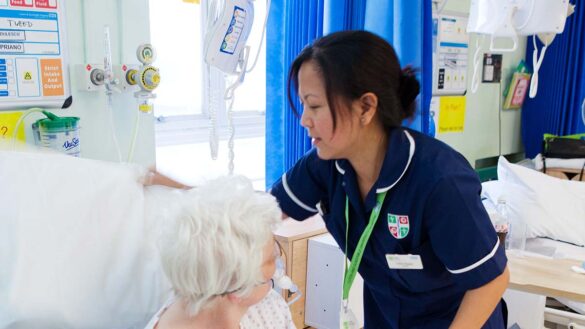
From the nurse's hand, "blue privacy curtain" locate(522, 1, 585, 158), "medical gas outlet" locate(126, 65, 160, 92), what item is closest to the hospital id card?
the nurse's hand

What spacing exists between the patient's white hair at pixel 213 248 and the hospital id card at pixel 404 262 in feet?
1.32

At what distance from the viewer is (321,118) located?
1.20 m

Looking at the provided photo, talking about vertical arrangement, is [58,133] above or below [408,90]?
below

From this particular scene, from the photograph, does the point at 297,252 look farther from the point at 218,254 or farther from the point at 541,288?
the point at 218,254

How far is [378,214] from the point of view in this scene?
1.30 meters

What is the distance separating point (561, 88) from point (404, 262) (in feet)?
10.3

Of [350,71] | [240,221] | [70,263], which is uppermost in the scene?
[350,71]

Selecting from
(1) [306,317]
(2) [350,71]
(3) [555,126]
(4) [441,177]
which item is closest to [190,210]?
(2) [350,71]

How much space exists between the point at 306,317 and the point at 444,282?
3.15 ft

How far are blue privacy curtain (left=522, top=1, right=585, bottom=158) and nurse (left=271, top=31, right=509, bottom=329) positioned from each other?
2.84 m

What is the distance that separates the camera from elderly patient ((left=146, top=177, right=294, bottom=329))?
0.95 metres

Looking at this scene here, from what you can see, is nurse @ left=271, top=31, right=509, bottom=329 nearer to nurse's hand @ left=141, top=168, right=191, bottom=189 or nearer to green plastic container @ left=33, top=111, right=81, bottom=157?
nurse's hand @ left=141, top=168, right=191, bottom=189

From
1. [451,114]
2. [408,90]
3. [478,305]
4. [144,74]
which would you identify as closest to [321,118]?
[408,90]

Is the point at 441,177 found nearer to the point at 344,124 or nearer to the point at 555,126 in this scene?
the point at 344,124
